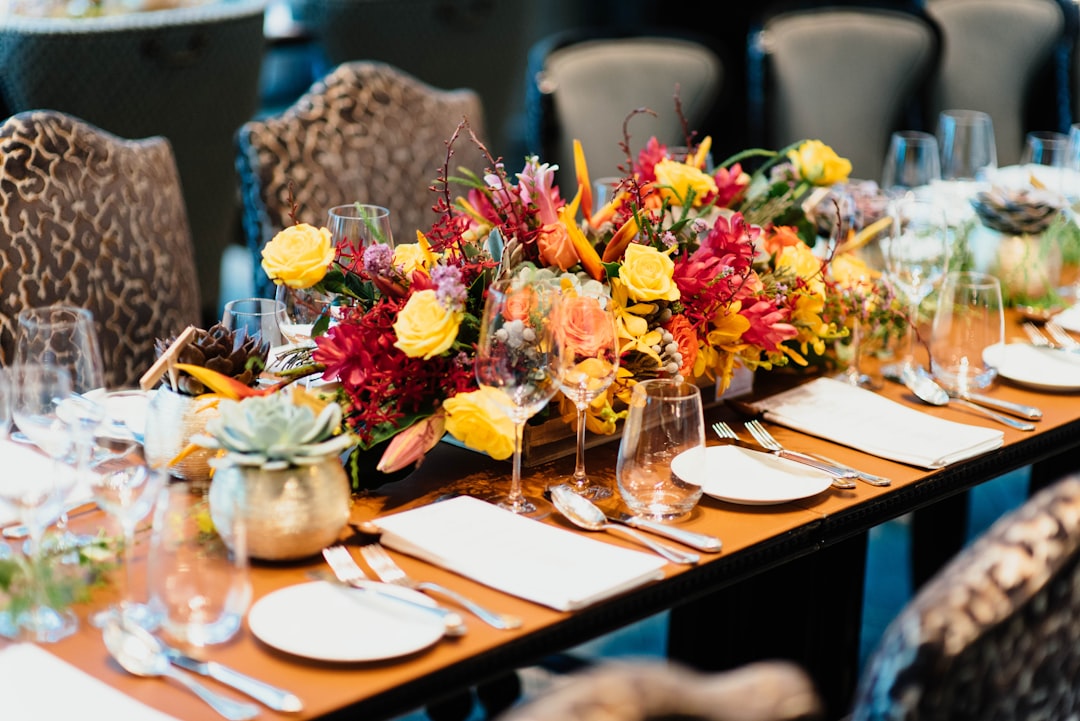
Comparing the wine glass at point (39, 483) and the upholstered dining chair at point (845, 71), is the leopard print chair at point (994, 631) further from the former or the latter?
the upholstered dining chair at point (845, 71)

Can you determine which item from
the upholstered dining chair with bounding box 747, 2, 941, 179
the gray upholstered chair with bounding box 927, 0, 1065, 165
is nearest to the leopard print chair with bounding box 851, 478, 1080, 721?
the upholstered dining chair with bounding box 747, 2, 941, 179

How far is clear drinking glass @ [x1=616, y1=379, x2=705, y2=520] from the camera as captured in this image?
1.46 meters

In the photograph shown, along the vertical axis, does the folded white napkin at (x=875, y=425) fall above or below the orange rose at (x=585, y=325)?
below

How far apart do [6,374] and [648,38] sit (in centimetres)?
238

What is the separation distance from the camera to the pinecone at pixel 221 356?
4.94 feet

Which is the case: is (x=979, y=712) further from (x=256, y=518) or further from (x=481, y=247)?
(x=481, y=247)

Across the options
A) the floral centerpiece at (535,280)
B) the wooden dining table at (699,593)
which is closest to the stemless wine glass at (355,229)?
the floral centerpiece at (535,280)

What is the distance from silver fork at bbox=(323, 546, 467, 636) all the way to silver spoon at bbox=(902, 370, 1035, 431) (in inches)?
36.2

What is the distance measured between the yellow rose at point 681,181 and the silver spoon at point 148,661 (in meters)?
1.02

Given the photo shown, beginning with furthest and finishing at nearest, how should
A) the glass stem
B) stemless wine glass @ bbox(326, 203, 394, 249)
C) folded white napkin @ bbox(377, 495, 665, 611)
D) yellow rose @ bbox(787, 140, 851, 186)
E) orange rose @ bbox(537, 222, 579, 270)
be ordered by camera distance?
yellow rose @ bbox(787, 140, 851, 186) → stemless wine glass @ bbox(326, 203, 394, 249) → orange rose @ bbox(537, 222, 579, 270) → the glass stem → folded white napkin @ bbox(377, 495, 665, 611)

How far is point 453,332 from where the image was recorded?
1509mm

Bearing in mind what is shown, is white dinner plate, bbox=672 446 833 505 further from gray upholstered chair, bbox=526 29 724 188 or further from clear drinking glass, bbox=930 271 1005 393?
gray upholstered chair, bbox=526 29 724 188

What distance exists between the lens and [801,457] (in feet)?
5.49

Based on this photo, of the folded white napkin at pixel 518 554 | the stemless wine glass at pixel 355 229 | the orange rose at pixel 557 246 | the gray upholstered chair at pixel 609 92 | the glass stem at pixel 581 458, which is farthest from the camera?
the gray upholstered chair at pixel 609 92
